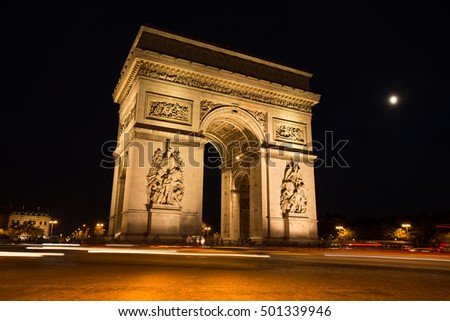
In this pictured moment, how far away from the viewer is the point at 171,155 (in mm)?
21297

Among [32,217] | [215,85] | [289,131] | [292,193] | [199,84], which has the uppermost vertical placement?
[215,85]

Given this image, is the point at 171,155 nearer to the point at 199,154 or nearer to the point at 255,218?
the point at 199,154

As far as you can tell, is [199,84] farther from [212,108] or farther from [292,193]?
[292,193]

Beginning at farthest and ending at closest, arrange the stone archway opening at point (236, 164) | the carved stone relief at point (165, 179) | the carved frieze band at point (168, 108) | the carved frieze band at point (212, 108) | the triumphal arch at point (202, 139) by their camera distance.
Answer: the stone archway opening at point (236, 164) → the carved frieze band at point (212, 108) → the carved frieze band at point (168, 108) → the triumphal arch at point (202, 139) → the carved stone relief at point (165, 179)

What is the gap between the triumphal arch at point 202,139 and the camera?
20.6 metres

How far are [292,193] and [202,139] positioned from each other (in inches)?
299

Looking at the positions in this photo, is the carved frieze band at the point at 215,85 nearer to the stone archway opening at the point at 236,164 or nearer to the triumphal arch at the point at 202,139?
the triumphal arch at the point at 202,139

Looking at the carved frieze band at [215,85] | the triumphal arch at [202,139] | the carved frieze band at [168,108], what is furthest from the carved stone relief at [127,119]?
the carved frieze band at [215,85]

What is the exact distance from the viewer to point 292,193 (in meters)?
24.9

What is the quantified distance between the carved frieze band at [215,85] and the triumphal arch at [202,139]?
0.22 ft

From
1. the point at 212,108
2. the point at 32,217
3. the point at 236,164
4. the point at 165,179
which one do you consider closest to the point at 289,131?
the point at 236,164

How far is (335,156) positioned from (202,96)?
1181 centimetres

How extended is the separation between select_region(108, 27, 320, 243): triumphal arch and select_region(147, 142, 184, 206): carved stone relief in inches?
2.3

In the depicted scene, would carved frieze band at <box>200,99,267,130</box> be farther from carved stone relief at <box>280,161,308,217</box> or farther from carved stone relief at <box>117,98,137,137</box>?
carved stone relief at <box>117,98,137,137</box>
